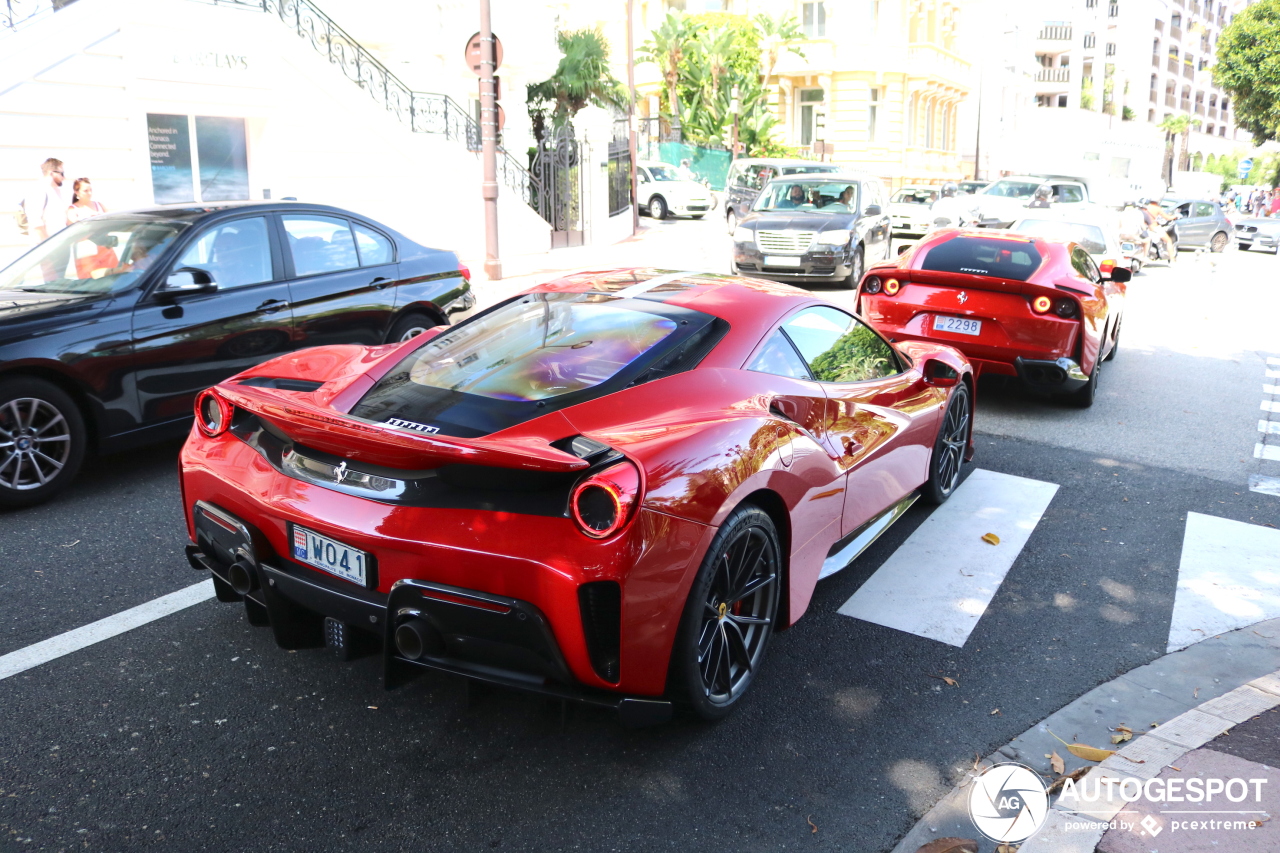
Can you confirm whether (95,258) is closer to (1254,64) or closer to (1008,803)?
(1008,803)

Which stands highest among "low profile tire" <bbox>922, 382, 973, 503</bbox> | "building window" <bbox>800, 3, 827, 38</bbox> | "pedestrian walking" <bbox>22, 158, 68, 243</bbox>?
"building window" <bbox>800, 3, 827, 38</bbox>

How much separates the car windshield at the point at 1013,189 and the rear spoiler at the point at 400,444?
81.3 ft

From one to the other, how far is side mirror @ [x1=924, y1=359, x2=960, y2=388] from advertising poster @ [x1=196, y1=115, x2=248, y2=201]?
45.9ft

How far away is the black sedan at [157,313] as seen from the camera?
223 inches

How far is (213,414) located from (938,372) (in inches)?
140

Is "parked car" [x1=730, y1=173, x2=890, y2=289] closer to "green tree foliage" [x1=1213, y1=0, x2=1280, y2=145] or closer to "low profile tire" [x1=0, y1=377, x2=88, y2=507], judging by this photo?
"low profile tire" [x1=0, y1=377, x2=88, y2=507]

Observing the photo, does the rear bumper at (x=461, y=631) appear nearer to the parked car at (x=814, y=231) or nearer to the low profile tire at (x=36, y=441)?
the low profile tire at (x=36, y=441)

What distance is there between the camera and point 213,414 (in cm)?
388

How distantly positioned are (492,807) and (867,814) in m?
1.14

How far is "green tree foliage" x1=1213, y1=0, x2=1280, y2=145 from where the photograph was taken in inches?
1897

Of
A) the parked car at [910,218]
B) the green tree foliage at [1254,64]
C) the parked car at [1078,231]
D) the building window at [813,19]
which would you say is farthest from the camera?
the building window at [813,19]

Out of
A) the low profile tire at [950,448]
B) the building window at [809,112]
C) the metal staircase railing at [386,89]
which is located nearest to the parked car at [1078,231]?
the low profile tire at [950,448]

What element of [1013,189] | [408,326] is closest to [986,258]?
[408,326]

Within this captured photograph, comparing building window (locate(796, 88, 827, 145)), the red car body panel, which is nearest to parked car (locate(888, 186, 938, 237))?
the red car body panel
